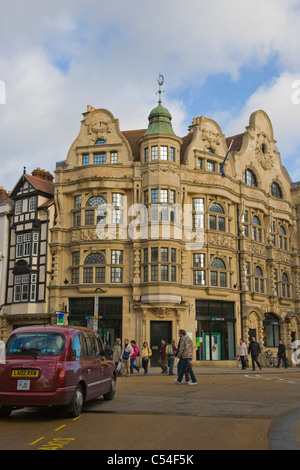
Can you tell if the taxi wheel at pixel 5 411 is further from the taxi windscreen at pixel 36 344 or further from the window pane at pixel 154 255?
the window pane at pixel 154 255

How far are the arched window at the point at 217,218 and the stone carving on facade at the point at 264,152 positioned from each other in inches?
308

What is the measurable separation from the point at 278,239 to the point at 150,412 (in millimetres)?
36709

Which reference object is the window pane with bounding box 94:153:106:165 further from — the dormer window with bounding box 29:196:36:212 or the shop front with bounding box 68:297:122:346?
the shop front with bounding box 68:297:122:346

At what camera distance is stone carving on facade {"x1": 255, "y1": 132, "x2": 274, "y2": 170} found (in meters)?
45.1

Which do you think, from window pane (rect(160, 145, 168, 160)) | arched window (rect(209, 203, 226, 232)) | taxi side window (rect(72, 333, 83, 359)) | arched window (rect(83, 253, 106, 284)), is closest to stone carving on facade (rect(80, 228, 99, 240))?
arched window (rect(83, 253, 106, 284))

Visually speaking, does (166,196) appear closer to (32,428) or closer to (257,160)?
(257,160)

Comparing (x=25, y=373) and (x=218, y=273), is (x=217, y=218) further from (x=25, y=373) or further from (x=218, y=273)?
(x=25, y=373)

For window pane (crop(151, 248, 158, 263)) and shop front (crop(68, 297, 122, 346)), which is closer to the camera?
window pane (crop(151, 248, 158, 263))

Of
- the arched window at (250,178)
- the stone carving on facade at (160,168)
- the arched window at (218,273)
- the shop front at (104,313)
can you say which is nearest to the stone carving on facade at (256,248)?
the arched window at (218,273)

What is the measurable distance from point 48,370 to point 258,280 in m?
34.4

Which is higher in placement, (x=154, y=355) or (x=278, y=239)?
(x=278, y=239)

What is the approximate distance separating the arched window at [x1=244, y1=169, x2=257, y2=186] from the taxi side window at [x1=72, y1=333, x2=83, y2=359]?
113ft
